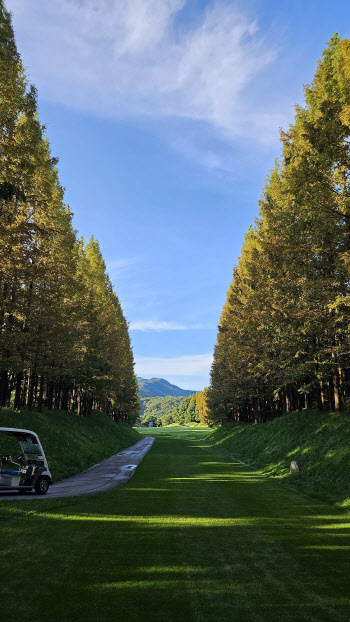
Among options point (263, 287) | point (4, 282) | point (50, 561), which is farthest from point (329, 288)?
point (4, 282)

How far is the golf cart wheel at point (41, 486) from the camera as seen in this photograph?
1314cm

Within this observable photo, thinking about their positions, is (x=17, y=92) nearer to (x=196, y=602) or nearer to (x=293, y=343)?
(x=293, y=343)

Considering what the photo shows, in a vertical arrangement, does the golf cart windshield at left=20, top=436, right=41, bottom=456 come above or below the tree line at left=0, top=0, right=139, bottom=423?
below

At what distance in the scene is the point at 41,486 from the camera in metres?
13.3

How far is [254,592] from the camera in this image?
5223 mm

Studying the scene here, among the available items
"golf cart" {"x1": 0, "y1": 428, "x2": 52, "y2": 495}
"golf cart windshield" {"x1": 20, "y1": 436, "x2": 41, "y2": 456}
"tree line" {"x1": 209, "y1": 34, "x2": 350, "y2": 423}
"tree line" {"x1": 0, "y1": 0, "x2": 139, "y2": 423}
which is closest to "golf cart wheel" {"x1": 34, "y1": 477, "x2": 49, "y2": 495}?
"golf cart" {"x1": 0, "y1": 428, "x2": 52, "y2": 495}

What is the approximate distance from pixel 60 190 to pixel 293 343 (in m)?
18.2

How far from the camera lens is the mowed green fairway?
186 inches

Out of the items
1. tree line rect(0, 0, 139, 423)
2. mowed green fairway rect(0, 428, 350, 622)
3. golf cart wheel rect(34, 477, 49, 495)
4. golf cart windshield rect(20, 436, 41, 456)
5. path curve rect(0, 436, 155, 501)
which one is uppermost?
tree line rect(0, 0, 139, 423)

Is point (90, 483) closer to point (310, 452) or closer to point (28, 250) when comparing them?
point (310, 452)

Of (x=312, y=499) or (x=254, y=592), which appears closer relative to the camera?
(x=254, y=592)

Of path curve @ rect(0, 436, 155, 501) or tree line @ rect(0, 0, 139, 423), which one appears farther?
tree line @ rect(0, 0, 139, 423)

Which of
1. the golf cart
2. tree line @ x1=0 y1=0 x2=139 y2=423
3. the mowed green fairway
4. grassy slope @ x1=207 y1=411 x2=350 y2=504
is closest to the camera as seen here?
the mowed green fairway

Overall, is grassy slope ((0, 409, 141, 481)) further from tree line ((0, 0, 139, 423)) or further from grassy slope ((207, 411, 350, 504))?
grassy slope ((207, 411, 350, 504))
